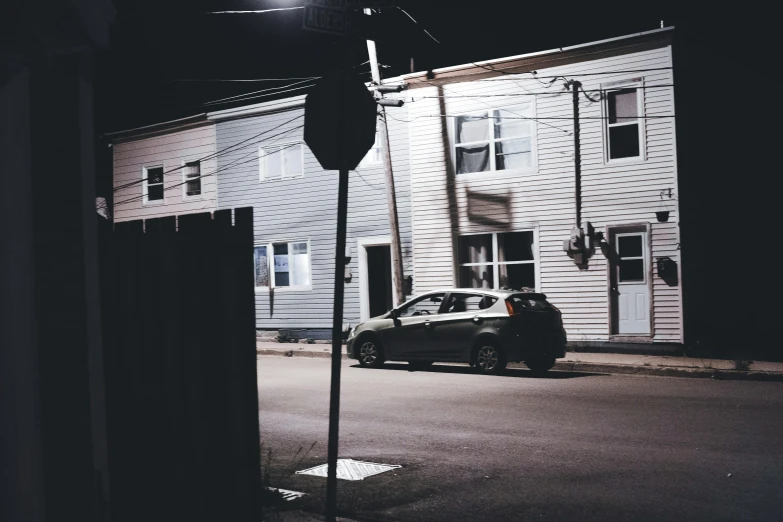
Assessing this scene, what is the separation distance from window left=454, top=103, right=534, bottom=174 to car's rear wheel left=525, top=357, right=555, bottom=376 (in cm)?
624

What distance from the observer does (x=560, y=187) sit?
1967cm

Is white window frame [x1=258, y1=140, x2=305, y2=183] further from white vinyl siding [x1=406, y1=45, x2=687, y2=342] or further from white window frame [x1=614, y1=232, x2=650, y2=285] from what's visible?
white window frame [x1=614, y1=232, x2=650, y2=285]

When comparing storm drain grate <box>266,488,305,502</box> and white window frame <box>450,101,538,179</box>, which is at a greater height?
white window frame <box>450,101,538,179</box>

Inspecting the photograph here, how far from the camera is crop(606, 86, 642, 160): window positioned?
61.3ft

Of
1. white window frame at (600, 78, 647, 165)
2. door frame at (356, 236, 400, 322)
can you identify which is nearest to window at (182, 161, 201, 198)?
door frame at (356, 236, 400, 322)

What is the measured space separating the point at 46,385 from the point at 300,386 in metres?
9.99

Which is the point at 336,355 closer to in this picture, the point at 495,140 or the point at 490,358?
the point at 490,358

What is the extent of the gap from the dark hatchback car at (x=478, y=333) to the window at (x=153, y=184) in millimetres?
13956

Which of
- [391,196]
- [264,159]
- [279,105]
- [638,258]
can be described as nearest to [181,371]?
[391,196]

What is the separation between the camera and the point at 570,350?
19.3 m

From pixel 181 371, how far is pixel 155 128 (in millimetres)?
24582

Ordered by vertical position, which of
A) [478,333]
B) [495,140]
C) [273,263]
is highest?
[495,140]

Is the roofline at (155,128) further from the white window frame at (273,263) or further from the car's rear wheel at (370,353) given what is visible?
the car's rear wheel at (370,353)

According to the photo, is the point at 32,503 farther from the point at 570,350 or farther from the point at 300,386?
the point at 570,350
